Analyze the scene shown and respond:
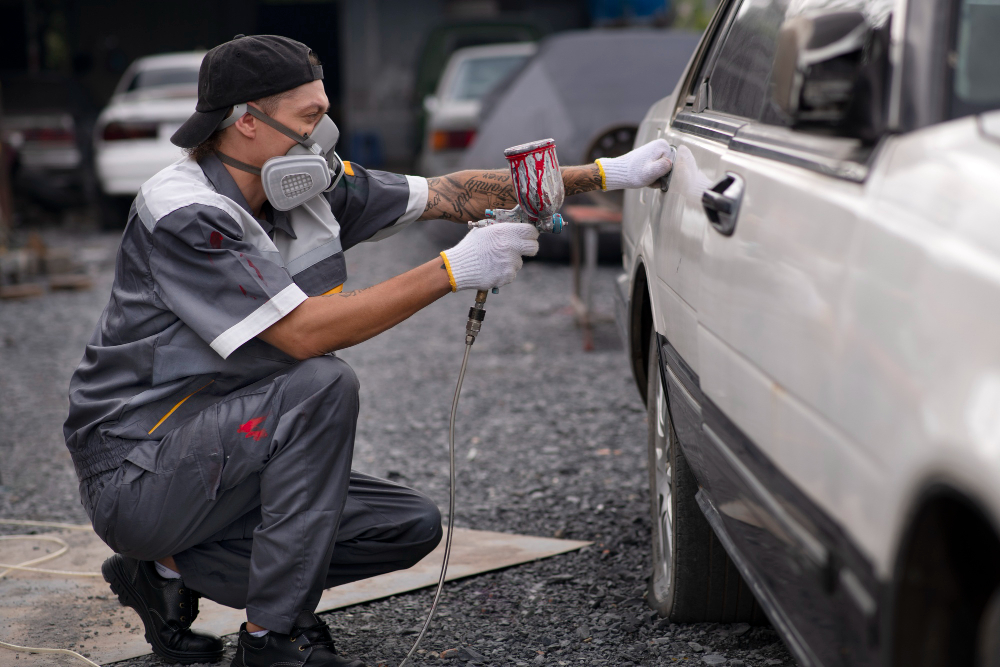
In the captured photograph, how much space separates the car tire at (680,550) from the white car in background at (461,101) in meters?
6.05

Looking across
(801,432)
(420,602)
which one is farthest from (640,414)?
(801,432)

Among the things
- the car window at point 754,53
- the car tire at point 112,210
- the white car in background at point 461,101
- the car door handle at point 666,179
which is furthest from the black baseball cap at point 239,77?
the car tire at point 112,210

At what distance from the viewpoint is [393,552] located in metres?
2.52

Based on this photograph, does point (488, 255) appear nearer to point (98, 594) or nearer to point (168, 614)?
point (168, 614)

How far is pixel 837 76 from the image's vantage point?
1372 millimetres

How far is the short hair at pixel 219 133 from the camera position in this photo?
2.32m

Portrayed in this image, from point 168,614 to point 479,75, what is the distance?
8.14 metres

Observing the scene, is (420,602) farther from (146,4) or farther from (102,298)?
(146,4)

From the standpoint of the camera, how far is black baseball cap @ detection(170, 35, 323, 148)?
2283 mm

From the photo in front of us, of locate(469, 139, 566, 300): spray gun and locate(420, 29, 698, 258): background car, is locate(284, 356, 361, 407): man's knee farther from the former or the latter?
locate(420, 29, 698, 258): background car

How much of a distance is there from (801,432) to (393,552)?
4.66 feet

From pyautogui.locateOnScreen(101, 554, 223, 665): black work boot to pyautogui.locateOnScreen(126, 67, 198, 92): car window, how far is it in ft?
30.7

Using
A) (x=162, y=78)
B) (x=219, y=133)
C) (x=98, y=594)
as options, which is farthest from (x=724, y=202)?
(x=162, y=78)

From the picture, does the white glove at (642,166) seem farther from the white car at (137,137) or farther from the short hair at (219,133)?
the white car at (137,137)
